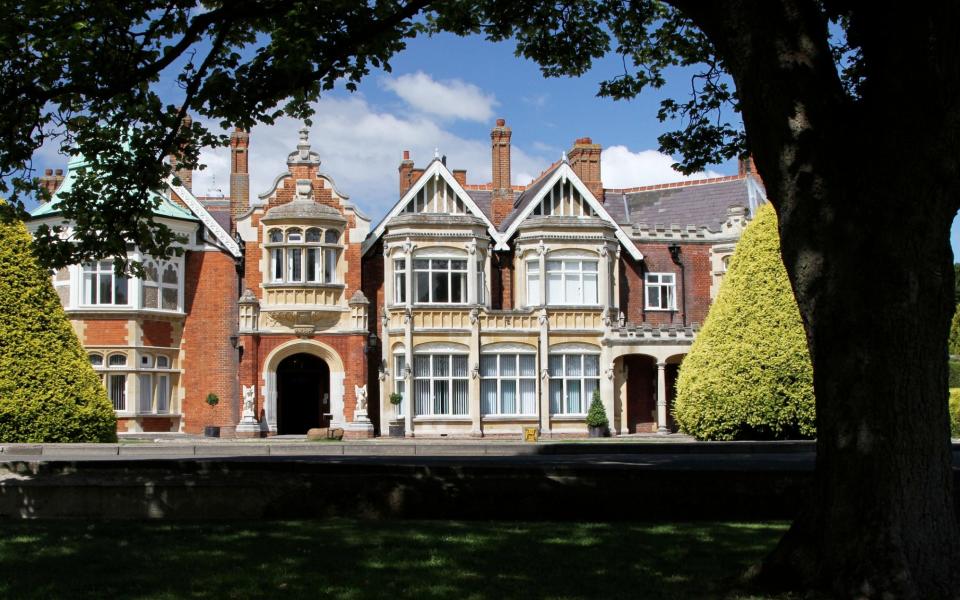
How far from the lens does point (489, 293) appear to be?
37250 mm

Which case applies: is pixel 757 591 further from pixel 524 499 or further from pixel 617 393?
pixel 617 393

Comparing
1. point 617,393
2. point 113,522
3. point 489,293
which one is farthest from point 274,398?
point 113,522

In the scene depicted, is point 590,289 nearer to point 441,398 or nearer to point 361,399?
point 441,398

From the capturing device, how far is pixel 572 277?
3747 centimetres

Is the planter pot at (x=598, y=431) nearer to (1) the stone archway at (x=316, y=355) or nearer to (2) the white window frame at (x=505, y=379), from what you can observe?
(2) the white window frame at (x=505, y=379)

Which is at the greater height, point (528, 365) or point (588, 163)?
point (588, 163)

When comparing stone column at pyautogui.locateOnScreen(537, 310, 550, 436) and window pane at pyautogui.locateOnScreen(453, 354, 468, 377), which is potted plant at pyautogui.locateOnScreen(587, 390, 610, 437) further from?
window pane at pyautogui.locateOnScreen(453, 354, 468, 377)

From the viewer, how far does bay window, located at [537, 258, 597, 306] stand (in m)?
37.3

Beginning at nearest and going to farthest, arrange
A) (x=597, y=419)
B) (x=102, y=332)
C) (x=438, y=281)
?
1. (x=102, y=332)
2. (x=597, y=419)
3. (x=438, y=281)

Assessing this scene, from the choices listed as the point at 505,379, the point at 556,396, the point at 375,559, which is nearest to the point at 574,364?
the point at 556,396

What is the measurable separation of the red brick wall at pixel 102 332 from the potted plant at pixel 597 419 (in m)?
15.6

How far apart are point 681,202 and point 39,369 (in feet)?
87.0

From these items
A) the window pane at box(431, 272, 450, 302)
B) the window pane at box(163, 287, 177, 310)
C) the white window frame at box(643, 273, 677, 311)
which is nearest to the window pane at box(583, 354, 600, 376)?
the white window frame at box(643, 273, 677, 311)

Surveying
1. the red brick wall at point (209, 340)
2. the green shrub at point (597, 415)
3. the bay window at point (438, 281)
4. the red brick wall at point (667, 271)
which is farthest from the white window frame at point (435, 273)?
the red brick wall at point (667, 271)
